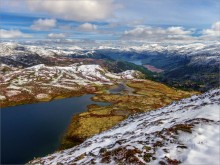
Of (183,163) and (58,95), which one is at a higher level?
(183,163)

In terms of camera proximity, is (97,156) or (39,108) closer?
(97,156)

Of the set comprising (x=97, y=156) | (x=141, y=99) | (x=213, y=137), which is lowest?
(x=141, y=99)

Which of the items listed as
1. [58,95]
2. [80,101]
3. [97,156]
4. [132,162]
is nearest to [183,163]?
[132,162]

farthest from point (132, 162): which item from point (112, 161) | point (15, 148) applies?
point (15, 148)

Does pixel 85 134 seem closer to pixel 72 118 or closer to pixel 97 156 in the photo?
pixel 72 118

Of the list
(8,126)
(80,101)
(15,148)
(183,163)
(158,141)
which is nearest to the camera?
(183,163)

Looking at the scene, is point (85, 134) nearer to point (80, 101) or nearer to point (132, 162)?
point (132, 162)

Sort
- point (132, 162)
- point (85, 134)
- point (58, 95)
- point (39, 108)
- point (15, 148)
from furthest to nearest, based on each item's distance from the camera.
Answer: point (58, 95) < point (39, 108) < point (85, 134) < point (15, 148) < point (132, 162)
